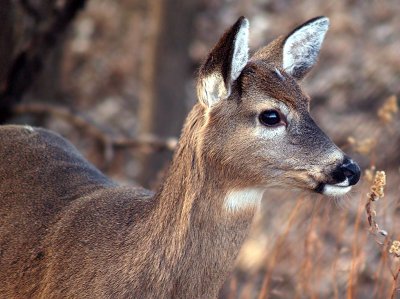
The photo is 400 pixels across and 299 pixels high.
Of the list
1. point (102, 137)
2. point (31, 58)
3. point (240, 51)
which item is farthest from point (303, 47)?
point (102, 137)

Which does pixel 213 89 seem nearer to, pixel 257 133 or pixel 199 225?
pixel 257 133

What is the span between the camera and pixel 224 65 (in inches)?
185

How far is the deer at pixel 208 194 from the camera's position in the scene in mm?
4711

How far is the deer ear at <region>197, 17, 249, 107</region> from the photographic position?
4.56m

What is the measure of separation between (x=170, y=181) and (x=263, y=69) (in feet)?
2.48

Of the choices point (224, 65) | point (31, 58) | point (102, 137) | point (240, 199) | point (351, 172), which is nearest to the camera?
point (351, 172)

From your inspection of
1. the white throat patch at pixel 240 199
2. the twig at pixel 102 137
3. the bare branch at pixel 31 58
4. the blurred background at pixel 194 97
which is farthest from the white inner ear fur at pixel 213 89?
the twig at pixel 102 137

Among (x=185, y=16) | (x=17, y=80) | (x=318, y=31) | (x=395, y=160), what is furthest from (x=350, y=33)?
Answer: (x=318, y=31)

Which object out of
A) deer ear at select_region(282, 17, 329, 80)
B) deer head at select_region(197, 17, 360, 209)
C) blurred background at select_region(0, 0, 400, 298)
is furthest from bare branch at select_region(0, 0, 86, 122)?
deer head at select_region(197, 17, 360, 209)

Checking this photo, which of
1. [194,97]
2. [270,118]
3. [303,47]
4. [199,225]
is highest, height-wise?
[303,47]

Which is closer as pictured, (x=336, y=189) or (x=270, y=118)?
(x=336, y=189)

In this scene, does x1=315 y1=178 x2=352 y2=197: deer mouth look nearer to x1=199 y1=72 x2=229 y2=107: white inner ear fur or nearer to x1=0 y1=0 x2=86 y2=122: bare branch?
x1=199 y1=72 x2=229 y2=107: white inner ear fur

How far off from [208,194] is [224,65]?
0.65 m

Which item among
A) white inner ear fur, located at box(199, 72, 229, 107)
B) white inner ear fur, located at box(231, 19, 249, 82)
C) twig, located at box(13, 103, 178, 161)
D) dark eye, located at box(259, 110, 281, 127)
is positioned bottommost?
twig, located at box(13, 103, 178, 161)
